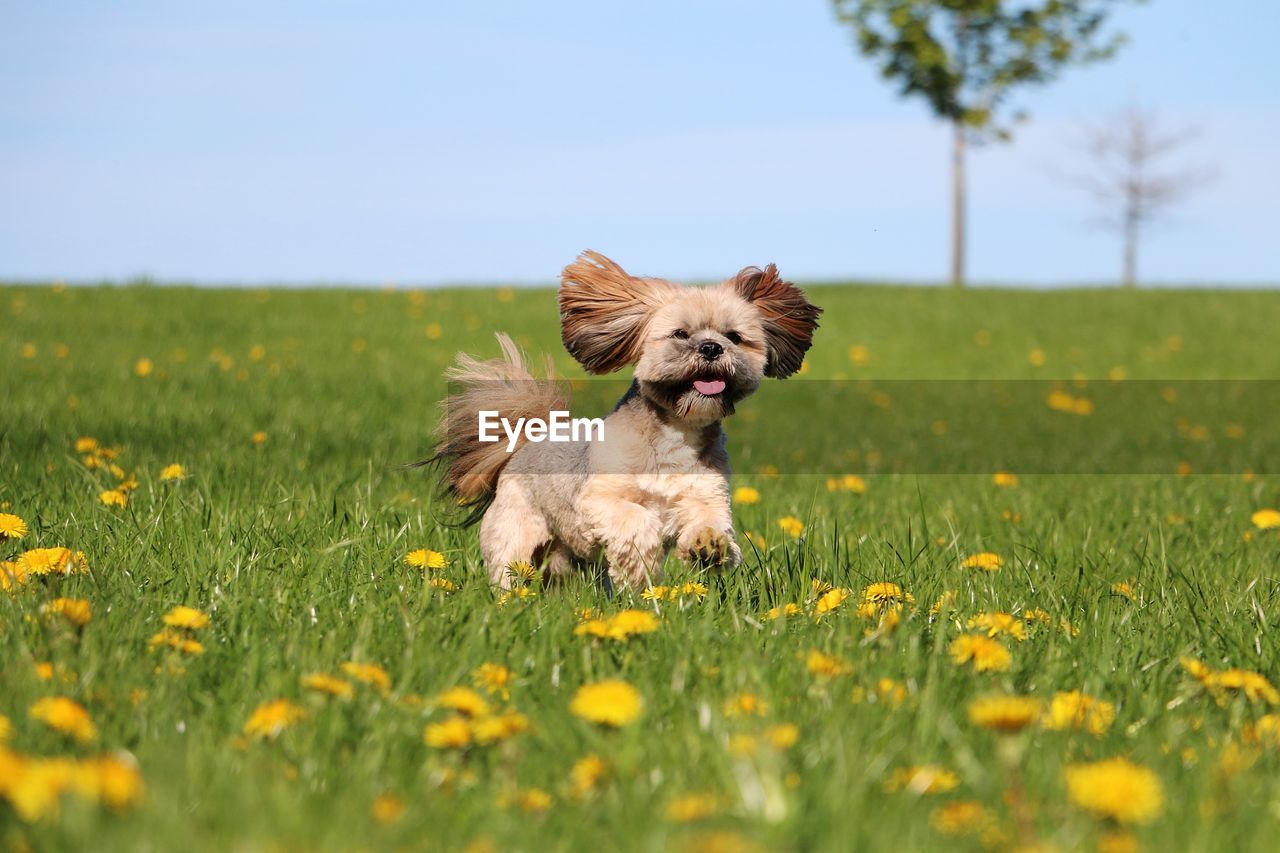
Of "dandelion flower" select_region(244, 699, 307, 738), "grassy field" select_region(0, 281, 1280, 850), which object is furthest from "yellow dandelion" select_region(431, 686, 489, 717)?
"dandelion flower" select_region(244, 699, 307, 738)

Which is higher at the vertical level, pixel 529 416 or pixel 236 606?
pixel 529 416

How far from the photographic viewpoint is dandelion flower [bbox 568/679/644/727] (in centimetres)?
240

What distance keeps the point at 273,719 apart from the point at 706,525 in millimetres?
1936

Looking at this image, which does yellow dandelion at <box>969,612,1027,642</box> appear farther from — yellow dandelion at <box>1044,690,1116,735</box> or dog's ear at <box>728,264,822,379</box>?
dog's ear at <box>728,264,822,379</box>

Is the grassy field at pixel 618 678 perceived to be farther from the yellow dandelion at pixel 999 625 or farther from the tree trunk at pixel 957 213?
the tree trunk at pixel 957 213

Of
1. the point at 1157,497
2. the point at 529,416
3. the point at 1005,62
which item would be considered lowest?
the point at 1157,497

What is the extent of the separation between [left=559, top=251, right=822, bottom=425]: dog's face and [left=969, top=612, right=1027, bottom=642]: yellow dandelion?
112cm

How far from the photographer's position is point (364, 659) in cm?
305

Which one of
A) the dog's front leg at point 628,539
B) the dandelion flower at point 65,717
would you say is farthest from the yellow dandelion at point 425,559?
the dandelion flower at point 65,717

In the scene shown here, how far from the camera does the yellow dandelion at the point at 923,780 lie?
2355 mm

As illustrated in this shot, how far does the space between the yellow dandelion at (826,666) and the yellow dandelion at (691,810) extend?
2.72 feet

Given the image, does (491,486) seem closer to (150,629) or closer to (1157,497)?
(150,629)

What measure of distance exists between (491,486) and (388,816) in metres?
2.95

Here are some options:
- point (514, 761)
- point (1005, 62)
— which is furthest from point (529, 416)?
point (1005, 62)
